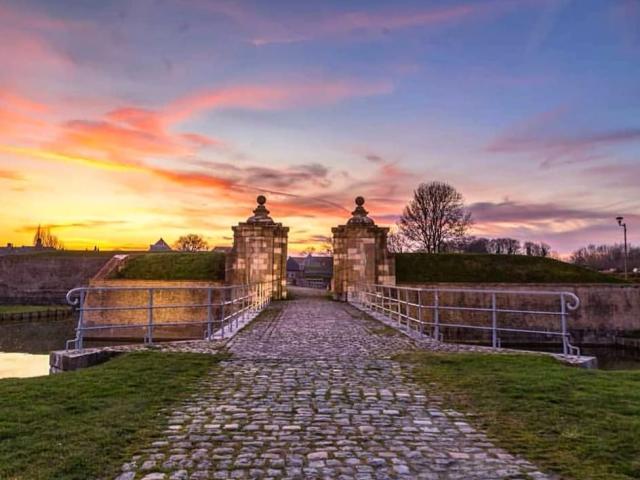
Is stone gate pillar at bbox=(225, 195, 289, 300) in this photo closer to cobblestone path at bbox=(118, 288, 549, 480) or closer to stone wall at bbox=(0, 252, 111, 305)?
cobblestone path at bbox=(118, 288, 549, 480)

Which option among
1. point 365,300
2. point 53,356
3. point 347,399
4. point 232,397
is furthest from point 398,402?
point 365,300

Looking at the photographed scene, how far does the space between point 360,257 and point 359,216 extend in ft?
7.45

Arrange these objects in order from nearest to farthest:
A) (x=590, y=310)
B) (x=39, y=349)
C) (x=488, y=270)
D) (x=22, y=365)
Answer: (x=22, y=365) < (x=39, y=349) < (x=590, y=310) < (x=488, y=270)

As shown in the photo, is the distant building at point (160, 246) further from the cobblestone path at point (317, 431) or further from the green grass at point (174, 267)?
the cobblestone path at point (317, 431)

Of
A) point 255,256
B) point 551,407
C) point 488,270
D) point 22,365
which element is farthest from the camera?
point 488,270

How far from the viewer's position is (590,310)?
95.1ft

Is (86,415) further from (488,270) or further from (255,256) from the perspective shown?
(488,270)

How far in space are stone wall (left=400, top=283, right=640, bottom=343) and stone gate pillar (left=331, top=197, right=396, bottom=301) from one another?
3269 mm

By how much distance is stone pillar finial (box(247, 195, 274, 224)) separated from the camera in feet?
91.2

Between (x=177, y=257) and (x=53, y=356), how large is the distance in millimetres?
24578

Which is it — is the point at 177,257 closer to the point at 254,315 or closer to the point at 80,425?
the point at 254,315

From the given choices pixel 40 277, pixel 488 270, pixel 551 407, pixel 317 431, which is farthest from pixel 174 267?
pixel 40 277

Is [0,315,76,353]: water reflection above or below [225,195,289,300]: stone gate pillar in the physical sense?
below

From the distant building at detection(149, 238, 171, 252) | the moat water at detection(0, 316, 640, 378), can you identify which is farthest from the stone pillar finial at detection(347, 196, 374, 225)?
the distant building at detection(149, 238, 171, 252)
